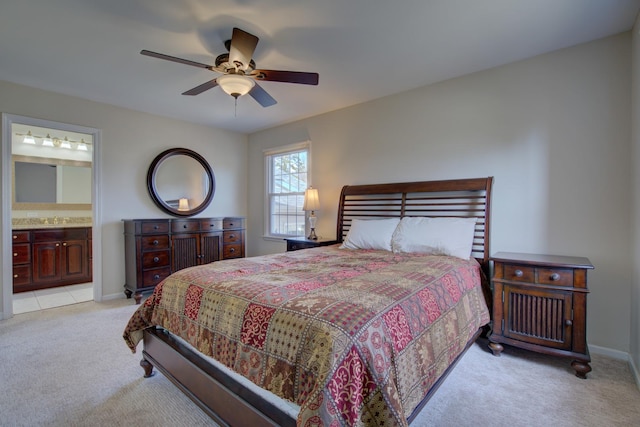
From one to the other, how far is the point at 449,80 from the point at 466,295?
2.31 meters

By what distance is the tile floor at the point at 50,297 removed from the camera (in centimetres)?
372

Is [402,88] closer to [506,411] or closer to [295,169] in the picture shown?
[295,169]

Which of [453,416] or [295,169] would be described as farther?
[295,169]

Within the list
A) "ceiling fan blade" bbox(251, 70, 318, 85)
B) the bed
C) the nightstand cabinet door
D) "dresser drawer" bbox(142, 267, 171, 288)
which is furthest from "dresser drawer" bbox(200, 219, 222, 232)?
the nightstand cabinet door

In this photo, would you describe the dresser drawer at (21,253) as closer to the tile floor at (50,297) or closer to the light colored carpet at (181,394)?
the tile floor at (50,297)

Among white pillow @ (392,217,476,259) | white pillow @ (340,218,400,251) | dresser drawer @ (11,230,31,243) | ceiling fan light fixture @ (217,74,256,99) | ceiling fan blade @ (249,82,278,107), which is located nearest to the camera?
ceiling fan light fixture @ (217,74,256,99)

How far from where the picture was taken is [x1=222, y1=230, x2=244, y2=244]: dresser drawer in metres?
4.66

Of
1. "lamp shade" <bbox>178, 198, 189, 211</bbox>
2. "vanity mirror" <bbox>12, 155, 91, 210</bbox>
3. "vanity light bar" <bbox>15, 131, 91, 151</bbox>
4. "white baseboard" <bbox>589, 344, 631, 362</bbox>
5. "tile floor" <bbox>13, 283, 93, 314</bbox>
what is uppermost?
"vanity light bar" <bbox>15, 131, 91, 151</bbox>

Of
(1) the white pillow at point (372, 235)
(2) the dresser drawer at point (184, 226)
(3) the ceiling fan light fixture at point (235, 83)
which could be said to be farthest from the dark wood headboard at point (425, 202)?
(2) the dresser drawer at point (184, 226)

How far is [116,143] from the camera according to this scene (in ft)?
13.2

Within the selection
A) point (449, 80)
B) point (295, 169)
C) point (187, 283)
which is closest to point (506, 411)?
point (187, 283)

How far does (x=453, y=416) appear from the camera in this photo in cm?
171

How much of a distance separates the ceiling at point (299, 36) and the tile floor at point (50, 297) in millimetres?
2654

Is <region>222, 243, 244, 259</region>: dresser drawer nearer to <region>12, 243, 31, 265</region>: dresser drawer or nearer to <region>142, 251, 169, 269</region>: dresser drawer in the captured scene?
<region>142, 251, 169, 269</region>: dresser drawer
